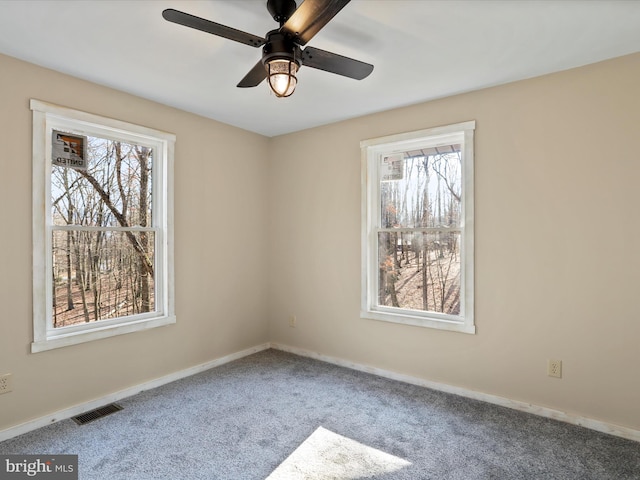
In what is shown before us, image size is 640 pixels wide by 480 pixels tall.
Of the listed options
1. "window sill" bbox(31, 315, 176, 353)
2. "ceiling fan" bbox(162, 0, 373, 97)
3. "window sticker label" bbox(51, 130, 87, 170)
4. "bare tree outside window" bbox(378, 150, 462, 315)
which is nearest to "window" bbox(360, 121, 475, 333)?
"bare tree outside window" bbox(378, 150, 462, 315)

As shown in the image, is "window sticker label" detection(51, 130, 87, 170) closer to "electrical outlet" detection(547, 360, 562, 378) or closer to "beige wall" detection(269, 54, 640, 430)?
"beige wall" detection(269, 54, 640, 430)

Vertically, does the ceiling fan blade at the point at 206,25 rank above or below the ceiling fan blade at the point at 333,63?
above

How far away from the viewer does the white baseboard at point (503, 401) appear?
247cm

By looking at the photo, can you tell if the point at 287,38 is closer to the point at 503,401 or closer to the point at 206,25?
the point at 206,25

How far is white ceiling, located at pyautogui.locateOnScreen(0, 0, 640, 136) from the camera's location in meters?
1.96

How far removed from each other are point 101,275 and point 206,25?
7.56 feet

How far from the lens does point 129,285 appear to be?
127 inches

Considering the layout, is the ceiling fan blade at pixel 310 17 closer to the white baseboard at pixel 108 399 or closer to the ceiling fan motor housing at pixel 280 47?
the ceiling fan motor housing at pixel 280 47

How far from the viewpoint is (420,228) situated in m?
3.40

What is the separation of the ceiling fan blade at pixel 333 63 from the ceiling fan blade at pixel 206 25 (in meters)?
0.25

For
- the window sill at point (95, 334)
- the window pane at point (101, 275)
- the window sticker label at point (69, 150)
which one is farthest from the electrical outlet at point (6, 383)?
the window sticker label at point (69, 150)

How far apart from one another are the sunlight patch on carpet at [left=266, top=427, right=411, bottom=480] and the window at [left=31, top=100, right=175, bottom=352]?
1.80 meters

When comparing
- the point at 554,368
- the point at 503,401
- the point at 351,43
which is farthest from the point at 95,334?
the point at 554,368

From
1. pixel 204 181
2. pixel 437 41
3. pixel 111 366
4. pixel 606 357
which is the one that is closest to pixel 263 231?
pixel 204 181
